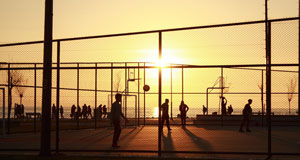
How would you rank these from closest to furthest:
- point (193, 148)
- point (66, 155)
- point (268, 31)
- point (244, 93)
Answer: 1. point (268, 31)
2. point (66, 155)
3. point (193, 148)
4. point (244, 93)

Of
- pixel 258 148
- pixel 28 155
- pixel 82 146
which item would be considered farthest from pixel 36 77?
pixel 258 148

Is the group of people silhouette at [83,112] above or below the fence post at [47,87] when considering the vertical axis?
below

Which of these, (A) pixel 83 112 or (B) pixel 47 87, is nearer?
(B) pixel 47 87

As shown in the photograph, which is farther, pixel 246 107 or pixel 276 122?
pixel 276 122

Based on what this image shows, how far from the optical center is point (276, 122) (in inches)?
1268

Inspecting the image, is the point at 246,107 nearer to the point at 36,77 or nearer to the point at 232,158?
the point at 36,77

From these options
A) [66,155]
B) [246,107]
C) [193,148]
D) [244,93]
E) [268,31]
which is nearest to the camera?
[268,31]

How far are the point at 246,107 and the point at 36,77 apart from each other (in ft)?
32.9

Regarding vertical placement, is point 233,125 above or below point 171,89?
below

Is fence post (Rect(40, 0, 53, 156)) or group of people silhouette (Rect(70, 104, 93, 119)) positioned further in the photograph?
group of people silhouette (Rect(70, 104, 93, 119))

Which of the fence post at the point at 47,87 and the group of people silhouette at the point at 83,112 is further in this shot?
the group of people silhouette at the point at 83,112

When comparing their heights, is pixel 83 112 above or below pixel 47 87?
below

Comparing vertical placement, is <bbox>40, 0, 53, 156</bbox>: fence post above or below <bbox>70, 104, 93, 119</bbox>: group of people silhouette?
above

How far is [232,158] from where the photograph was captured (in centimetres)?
1293
